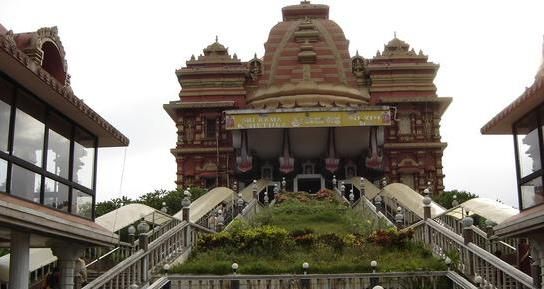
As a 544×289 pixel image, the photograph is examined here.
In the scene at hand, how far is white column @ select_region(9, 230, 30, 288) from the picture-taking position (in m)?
11.8

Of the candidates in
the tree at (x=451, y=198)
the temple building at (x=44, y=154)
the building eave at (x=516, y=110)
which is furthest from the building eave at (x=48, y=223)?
the tree at (x=451, y=198)

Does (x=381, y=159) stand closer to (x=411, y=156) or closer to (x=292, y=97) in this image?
(x=411, y=156)

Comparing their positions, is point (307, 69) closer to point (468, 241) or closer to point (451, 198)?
point (451, 198)

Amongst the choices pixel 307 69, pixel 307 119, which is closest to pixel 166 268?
pixel 307 119

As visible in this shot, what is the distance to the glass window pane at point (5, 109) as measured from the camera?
1133 cm

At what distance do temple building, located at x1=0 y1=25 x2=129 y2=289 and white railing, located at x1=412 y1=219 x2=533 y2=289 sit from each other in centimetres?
726

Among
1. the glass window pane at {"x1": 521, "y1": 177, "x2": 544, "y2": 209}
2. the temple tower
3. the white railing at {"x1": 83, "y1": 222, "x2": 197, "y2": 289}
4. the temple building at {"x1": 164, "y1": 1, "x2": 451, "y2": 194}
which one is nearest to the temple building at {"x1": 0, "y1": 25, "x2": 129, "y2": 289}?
the white railing at {"x1": 83, "y1": 222, "x2": 197, "y2": 289}

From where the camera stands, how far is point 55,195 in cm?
1348

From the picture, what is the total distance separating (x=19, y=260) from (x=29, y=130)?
83.0 inches

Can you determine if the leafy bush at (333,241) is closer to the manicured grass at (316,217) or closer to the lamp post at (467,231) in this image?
the manicured grass at (316,217)

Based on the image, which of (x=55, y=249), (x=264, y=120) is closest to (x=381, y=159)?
(x=264, y=120)

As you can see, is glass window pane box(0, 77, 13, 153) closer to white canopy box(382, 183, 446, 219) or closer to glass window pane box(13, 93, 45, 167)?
glass window pane box(13, 93, 45, 167)

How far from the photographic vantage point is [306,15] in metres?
59.0

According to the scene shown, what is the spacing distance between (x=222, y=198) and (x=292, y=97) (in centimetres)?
1773
